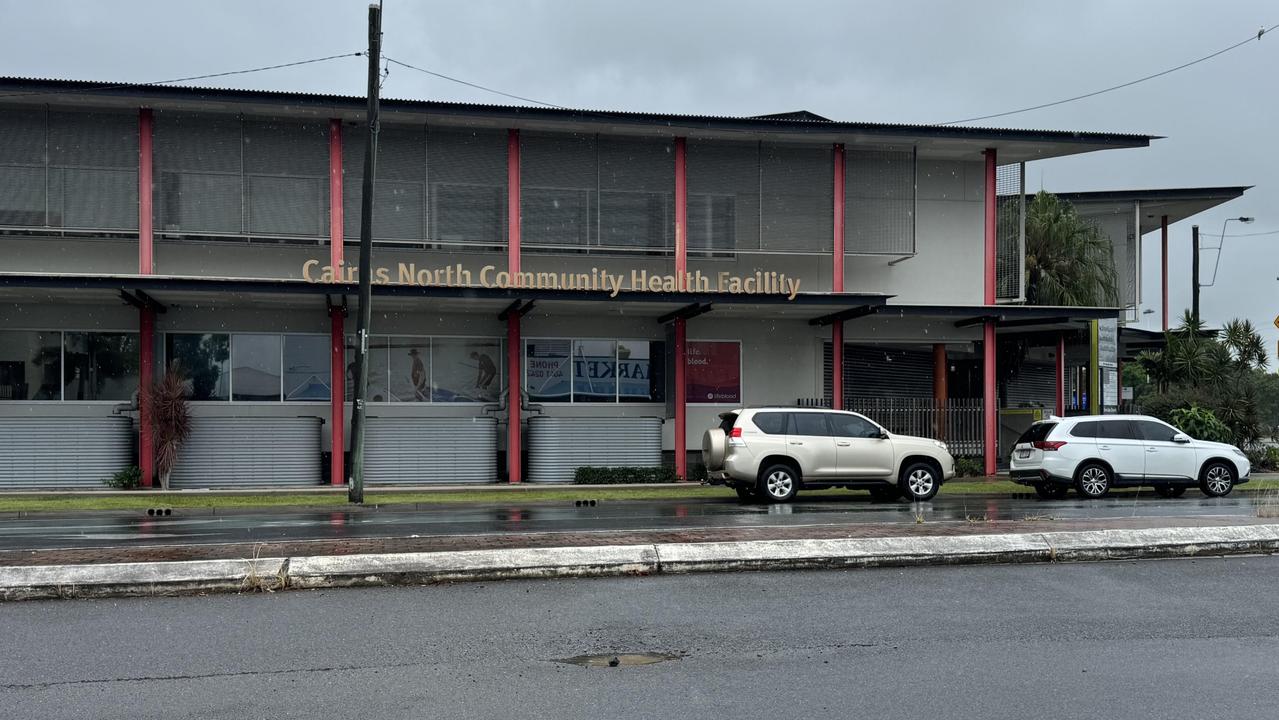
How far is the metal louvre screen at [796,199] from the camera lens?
26734 mm

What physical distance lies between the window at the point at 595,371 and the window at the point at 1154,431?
11444mm

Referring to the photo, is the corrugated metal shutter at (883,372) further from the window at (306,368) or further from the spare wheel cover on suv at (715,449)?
the window at (306,368)

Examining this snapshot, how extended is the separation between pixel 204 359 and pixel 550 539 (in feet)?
52.0

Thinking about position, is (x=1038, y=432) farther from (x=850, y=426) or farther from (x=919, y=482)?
(x=850, y=426)

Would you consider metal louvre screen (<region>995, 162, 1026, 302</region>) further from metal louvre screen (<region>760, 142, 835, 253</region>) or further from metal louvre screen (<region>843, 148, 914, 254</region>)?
metal louvre screen (<region>760, 142, 835, 253</region>)

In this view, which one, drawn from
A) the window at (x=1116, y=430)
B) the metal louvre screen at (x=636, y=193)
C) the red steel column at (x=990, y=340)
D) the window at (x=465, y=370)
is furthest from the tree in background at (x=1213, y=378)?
the window at (x=465, y=370)

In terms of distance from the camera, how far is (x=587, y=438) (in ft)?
83.6

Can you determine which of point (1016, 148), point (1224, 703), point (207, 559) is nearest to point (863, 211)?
point (1016, 148)

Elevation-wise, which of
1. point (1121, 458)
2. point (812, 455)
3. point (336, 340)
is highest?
point (336, 340)

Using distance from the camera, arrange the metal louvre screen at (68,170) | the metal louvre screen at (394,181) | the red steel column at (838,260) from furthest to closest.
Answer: the red steel column at (838,260), the metal louvre screen at (394,181), the metal louvre screen at (68,170)

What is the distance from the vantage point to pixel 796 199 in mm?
26875

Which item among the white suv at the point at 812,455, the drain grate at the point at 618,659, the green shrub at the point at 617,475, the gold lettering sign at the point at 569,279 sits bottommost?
the green shrub at the point at 617,475

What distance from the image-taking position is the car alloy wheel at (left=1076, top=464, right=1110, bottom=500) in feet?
69.8

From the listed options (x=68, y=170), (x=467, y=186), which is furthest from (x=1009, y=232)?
(x=68, y=170)
